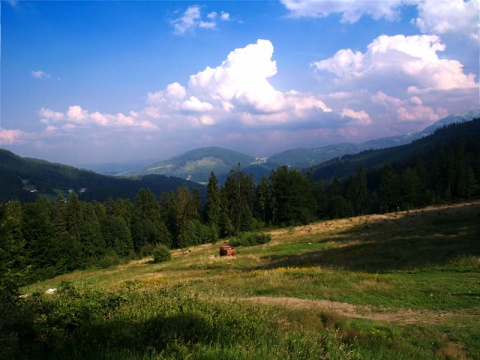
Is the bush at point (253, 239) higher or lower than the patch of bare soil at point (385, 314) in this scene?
lower

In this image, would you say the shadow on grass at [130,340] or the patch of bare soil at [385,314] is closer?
the shadow on grass at [130,340]

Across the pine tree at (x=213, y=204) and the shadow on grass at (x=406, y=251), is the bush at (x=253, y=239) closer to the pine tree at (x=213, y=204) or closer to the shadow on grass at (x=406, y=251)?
the shadow on grass at (x=406, y=251)

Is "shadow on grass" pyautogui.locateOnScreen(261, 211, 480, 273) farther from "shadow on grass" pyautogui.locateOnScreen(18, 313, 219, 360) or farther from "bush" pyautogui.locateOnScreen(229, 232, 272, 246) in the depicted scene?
"shadow on grass" pyautogui.locateOnScreen(18, 313, 219, 360)

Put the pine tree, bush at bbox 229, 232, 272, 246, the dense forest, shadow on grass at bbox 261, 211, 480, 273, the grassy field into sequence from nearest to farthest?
the grassy field < shadow on grass at bbox 261, 211, 480, 273 < bush at bbox 229, 232, 272, 246 < the dense forest < the pine tree

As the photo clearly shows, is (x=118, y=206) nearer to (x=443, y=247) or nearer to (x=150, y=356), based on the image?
(x=443, y=247)

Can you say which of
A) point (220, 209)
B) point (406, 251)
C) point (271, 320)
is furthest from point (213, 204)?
point (271, 320)

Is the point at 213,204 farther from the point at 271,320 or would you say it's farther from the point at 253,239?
the point at 271,320

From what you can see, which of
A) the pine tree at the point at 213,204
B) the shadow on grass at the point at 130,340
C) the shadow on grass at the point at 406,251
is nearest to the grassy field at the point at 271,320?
the shadow on grass at the point at 130,340

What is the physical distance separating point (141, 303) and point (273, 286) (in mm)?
10112

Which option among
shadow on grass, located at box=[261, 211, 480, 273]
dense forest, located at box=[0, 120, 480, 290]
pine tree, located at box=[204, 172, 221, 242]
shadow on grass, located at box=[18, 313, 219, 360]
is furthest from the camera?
pine tree, located at box=[204, 172, 221, 242]

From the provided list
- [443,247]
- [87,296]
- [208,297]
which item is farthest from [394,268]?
[87,296]

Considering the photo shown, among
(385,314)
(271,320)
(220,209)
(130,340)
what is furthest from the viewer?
(220,209)

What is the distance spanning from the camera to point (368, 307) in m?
11.9

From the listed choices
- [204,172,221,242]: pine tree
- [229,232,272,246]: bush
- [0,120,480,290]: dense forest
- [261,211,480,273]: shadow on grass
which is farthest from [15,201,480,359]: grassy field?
[204,172,221,242]: pine tree
